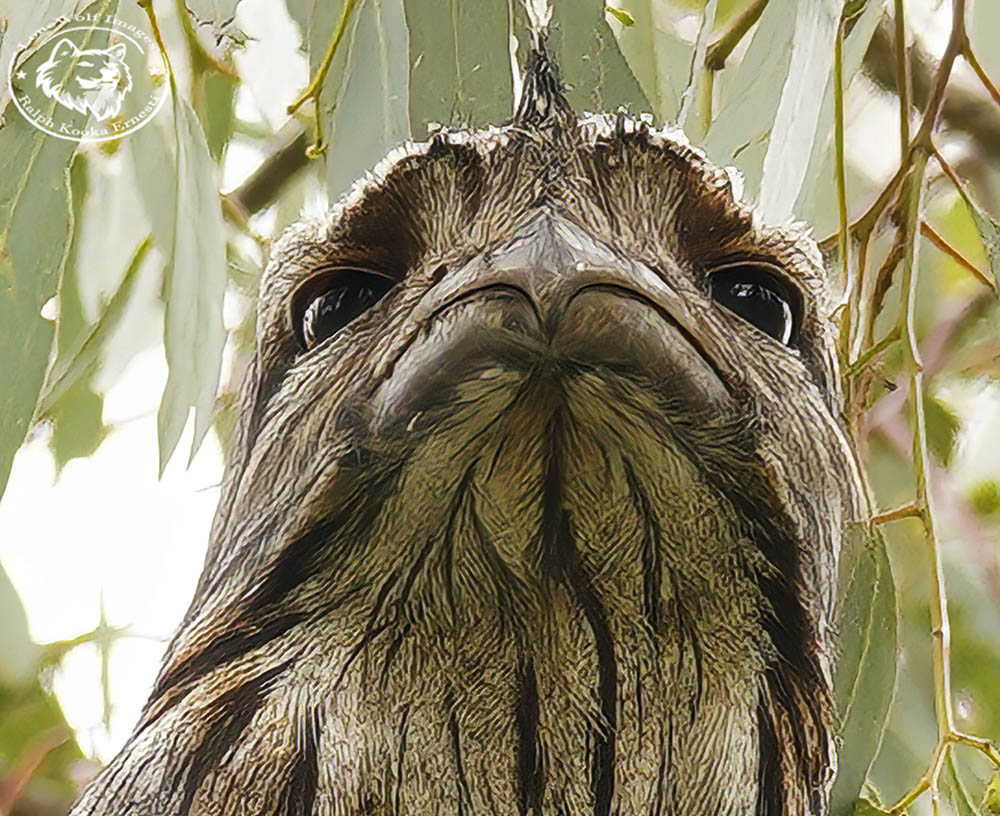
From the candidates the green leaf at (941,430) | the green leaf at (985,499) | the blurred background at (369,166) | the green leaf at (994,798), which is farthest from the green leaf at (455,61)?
the green leaf at (985,499)

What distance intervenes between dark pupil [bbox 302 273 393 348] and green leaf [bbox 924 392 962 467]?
3.59ft

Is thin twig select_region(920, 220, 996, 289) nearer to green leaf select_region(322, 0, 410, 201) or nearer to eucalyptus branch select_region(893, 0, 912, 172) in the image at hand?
eucalyptus branch select_region(893, 0, 912, 172)

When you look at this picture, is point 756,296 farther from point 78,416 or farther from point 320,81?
point 78,416

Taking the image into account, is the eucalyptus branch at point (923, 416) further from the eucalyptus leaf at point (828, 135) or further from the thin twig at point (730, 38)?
the thin twig at point (730, 38)

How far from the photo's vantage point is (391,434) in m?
0.83

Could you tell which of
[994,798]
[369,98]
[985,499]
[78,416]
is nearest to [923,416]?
[994,798]

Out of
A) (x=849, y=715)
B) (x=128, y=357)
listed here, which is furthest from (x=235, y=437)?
(x=128, y=357)

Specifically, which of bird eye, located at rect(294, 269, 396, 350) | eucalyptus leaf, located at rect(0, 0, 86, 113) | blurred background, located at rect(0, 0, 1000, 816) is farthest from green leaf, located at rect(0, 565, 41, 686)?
bird eye, located at rect(294, 269, 396, 350)

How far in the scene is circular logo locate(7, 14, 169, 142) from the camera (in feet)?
4.71

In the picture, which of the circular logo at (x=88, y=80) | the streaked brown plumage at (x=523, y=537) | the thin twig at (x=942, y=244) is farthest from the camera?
the thin twig at (x=942, y=244)

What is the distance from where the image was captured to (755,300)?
0.98 meters

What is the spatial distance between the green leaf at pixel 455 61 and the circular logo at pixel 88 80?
0.77 ft

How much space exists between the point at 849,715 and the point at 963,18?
618 millimetres

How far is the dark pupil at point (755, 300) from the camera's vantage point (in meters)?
0.96
